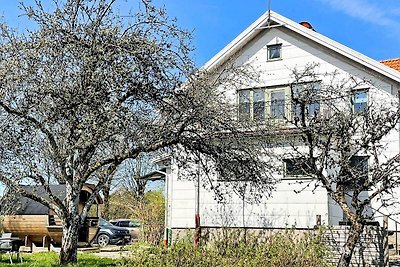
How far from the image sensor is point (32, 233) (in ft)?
68.4

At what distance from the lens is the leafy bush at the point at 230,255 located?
6617mm

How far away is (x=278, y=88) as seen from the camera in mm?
17281

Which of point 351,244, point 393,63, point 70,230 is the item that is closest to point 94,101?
point 70,230

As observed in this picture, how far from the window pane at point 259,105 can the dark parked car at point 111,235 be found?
39.4 feet

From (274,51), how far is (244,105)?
Result: 4569 millimetres

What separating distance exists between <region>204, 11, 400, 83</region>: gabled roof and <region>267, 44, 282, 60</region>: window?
0.68 m

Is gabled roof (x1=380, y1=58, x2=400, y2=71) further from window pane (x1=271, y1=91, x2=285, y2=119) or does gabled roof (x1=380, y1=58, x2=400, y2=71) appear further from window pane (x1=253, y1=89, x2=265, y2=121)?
window pane (x1=253, y1=89, x2=265, y2=121)

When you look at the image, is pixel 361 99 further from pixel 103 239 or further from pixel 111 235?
pixel 103 239

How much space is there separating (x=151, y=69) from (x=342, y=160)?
13.3 ft

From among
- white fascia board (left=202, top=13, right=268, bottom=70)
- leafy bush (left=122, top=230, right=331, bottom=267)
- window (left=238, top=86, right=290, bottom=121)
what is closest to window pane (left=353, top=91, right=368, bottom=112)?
window (left=238, top=86, right=290, bottom=121)

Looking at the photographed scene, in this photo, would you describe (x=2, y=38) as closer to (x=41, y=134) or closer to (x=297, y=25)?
(x=41, y=134)

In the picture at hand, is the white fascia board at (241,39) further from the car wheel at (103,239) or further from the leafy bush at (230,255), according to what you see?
the car wheel at (103,239)

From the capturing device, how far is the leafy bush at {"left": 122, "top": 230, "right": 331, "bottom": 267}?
662 centimetres

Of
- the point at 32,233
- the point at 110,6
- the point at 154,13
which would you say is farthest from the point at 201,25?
the point at 32,233
